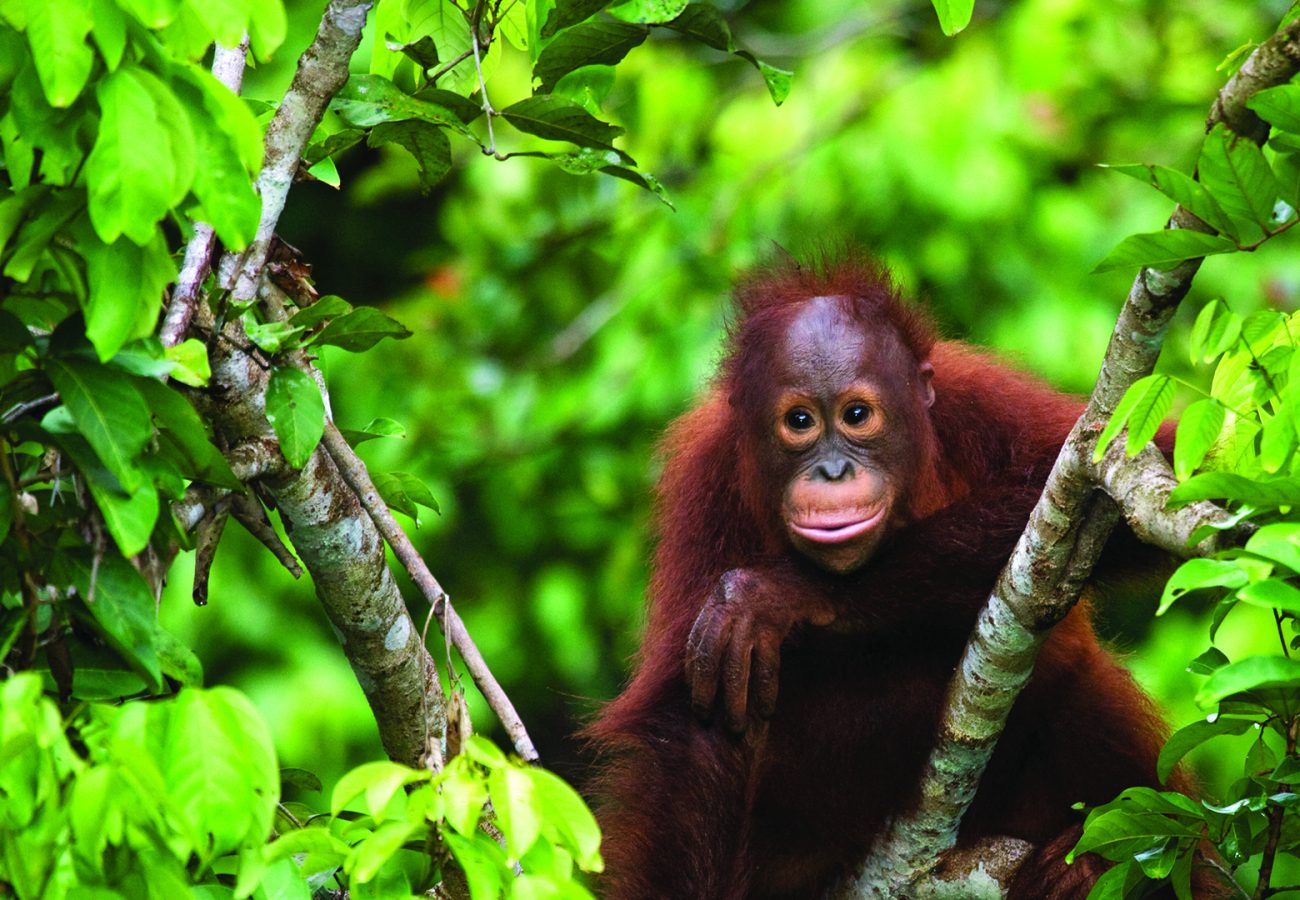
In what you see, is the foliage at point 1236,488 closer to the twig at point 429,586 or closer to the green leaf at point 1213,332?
the green leaf at point 1213,332

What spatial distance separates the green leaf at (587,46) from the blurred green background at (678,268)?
7.42ft

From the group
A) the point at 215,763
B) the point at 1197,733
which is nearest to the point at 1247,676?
the point at 1197,733

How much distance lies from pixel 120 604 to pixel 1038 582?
4.31 ft

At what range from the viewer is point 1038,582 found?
2318mm

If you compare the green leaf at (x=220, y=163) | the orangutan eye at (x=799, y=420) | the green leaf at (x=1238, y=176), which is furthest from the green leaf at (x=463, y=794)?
the orangutan eye at (x=799, y=420)

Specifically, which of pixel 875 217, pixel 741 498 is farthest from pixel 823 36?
pixel 741 498

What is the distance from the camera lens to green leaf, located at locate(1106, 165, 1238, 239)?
1.77 metres

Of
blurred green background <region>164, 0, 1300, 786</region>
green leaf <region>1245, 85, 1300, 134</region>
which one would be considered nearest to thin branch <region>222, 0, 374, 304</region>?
green leaf <region>1245, 85, 1300, 134</region>

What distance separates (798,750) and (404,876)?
1387 millimetres

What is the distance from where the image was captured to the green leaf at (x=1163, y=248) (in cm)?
181

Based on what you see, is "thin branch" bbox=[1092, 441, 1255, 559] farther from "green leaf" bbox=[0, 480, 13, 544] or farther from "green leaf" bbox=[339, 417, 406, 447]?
"green leaf" bbox=[0, 480, 13, 544]

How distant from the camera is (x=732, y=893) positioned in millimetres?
2965

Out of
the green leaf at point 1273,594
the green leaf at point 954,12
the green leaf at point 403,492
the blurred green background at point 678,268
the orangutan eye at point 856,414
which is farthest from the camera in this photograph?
the blurred green background at point 678,268

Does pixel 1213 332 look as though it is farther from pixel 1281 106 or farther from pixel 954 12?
pixel 954 12
